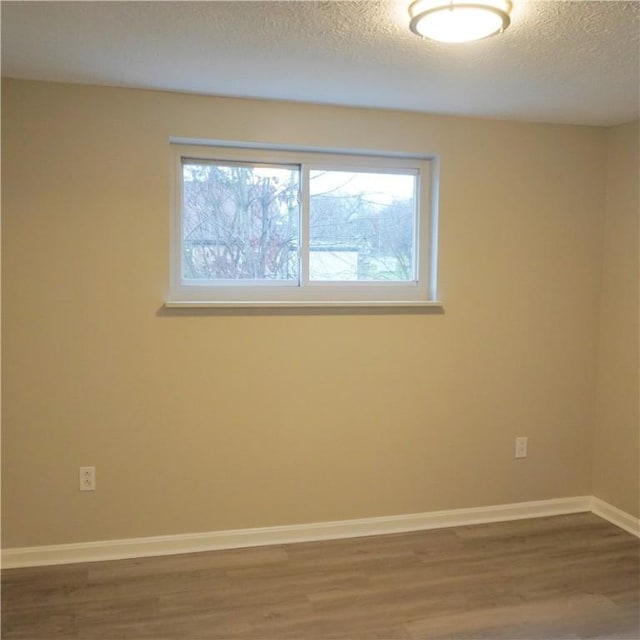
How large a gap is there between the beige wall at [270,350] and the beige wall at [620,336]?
0.07 m

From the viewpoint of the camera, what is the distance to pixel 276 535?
3.11 meters

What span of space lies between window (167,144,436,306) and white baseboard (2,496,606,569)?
111 centimetres

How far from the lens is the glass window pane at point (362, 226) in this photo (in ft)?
10.4

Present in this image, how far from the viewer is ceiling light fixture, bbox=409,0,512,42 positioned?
5.93ft

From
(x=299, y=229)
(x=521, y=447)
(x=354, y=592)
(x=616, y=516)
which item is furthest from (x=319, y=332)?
(x=616, y=516)

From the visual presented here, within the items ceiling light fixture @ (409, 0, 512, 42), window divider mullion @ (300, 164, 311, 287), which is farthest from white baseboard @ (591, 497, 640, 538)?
ceiling light fixture @ (409, 0, 512, 42)

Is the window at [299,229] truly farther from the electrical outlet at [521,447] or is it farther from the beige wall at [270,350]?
the electrical outlet at [521,447]

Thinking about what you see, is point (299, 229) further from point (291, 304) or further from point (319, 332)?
point (319, 332)

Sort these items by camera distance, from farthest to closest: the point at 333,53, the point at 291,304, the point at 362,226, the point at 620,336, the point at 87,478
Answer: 1. the point at 620,336
2. the point at 362,226
3. the point at 291,304
4. the point at 87,478
5. the point at 333,53

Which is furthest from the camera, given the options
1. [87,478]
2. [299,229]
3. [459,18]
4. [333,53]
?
[299,229]

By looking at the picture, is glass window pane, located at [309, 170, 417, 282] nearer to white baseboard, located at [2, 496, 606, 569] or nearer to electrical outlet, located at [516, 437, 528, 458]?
electrical outlet, located at [516, 437, 528, 458]

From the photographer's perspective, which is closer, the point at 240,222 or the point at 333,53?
the point at 333,53

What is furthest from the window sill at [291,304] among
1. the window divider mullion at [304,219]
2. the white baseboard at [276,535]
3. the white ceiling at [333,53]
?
the white baseboard at [276,535]

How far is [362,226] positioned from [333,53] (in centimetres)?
111
